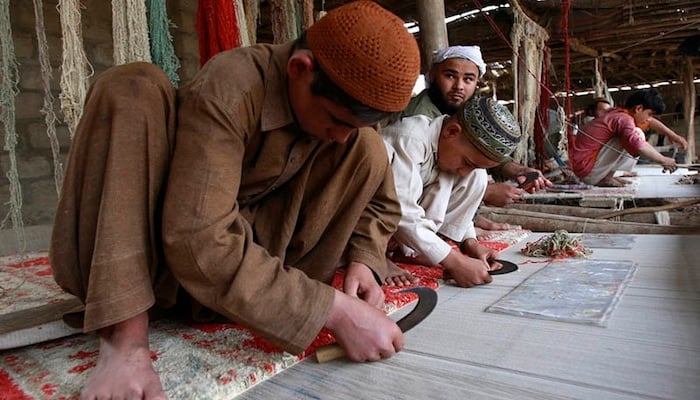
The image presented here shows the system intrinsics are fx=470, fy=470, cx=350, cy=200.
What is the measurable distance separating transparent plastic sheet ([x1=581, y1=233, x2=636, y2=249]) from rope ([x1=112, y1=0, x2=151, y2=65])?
7.07ft

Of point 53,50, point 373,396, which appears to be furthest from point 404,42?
point 53,50

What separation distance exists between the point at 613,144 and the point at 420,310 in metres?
4.79

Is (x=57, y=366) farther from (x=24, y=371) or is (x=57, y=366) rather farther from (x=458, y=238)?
(x=458, y=238)

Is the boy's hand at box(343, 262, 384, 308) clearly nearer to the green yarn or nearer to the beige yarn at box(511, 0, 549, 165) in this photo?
the green yarn

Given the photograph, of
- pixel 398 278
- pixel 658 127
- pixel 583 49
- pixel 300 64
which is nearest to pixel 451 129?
pixel 398 278

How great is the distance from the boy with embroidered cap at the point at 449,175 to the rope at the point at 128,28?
40.9 inches

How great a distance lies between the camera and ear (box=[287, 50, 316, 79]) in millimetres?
953

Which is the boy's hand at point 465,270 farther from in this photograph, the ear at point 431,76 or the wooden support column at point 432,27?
the wooden support column at point 432,27

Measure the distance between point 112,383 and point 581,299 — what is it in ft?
3.90

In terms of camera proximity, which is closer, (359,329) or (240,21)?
(359,329)

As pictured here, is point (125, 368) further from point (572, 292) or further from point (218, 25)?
point (218, 25)

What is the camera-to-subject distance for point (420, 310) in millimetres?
1196

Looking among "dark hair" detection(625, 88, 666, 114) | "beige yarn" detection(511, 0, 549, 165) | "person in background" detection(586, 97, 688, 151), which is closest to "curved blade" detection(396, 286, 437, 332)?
"beige yarn" detection(511, 0, 549, 165)

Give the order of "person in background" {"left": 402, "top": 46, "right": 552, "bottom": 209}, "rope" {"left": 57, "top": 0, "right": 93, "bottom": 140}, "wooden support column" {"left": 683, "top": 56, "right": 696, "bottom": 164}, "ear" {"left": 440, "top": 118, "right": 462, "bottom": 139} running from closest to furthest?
"rope" {"left": 57, "top": 0, "right": 93, "bottom": 140} < "ear" {"left": 440, "top": 118, "right": 462, "bottom": 139} < "person in background" {"left": 402, "top": 46, "right": 552, "bottom": 209} < "wooden support column" {"left": 683, "top": 56, "right": 696, "bottom": 164}
